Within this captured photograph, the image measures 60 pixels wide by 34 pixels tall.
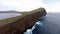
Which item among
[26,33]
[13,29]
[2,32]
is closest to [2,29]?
[2,32]

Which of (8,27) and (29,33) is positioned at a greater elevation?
(8,27)

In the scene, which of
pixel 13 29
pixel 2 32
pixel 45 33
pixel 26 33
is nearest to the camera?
pixel 2 32

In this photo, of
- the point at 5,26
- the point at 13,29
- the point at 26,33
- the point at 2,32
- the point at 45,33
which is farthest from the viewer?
the point at 45,33

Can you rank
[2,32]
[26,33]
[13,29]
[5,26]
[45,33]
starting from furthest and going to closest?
[45,33] < [26,33] < [13,29] < [5,26] < [2,32]

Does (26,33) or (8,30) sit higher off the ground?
(8,30)

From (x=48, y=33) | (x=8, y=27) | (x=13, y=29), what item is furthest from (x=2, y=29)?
(x=48, y=33)

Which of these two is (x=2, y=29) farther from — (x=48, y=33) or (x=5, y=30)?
(x=48, y=33)

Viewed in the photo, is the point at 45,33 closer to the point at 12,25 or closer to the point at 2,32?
the point at 12,25

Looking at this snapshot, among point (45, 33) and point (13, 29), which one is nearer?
point (13, 29)

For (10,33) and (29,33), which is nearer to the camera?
(10,33)
